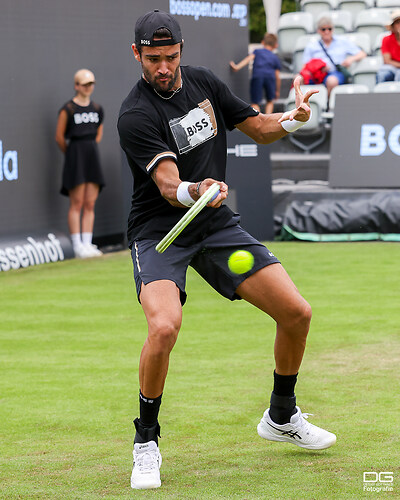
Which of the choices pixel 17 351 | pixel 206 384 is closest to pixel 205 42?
pixel 17 351

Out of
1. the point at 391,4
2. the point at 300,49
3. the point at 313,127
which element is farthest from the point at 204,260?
the point at 391,4

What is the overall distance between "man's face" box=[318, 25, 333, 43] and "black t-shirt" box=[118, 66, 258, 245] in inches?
457

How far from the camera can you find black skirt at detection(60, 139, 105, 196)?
12477 mm

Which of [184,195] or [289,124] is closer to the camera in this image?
[184,195]

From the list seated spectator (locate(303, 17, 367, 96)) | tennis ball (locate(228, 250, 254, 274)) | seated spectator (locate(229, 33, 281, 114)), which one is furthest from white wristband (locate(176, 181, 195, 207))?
seated spectator (locate(229, 33, 281, 114))

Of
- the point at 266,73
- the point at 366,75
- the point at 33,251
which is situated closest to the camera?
the point at 33,251

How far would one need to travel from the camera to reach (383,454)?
15.4 feet

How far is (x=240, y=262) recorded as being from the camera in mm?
4719

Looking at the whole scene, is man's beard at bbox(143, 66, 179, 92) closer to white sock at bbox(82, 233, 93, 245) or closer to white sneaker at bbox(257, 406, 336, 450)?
white sneaker at bbox(257, 406, 336, 450)

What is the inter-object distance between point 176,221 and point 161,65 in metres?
0.76

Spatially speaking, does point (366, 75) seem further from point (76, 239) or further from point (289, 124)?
point (289, 124)

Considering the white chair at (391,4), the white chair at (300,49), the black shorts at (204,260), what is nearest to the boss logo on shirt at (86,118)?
the white chair at (300,49)

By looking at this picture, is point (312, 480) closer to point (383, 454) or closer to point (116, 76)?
point (383, 454)

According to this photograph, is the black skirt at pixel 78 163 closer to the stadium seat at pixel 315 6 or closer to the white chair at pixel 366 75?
the white chair at pixel 366 75
